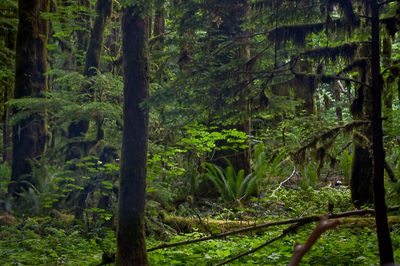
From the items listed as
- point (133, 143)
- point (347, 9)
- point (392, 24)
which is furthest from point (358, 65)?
point (133, 143)

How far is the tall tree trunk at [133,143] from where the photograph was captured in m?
5.02

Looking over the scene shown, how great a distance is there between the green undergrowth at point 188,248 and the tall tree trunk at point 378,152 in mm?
912

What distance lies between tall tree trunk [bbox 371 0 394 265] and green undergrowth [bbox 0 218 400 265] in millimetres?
912

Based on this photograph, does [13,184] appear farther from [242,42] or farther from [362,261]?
[362,261]

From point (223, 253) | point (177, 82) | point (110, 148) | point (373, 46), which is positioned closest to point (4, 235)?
point (110, 148)

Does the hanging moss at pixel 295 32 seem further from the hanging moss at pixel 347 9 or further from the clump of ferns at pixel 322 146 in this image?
the clump of ferns at pixel 322 146

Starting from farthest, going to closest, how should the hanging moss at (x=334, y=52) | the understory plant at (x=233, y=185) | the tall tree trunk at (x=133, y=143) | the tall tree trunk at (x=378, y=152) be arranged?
the understory plant at (x=233, y=185), the tall tree trunk at (x=133, y=143), the hanging moss at (x=334, y=52), the tall tree trunk at (x=378, y=152)

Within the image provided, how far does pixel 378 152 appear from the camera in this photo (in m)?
3.77

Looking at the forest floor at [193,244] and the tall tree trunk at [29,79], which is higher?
the tall tree trunk at [29,79]

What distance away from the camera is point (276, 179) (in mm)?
13727

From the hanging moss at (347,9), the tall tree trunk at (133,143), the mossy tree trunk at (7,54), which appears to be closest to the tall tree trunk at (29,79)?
the mossy tree trunk at (7,54)

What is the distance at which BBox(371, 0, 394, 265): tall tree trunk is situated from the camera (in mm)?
3729

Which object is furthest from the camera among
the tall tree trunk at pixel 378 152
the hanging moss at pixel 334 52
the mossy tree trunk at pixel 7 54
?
the mossy tree trunk at pixel 7 54

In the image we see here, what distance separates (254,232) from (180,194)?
3.22 metres
